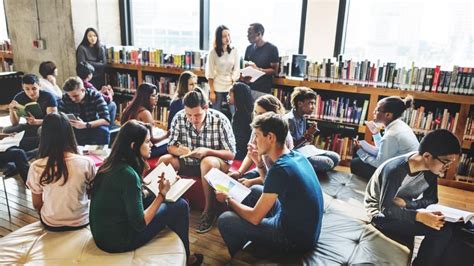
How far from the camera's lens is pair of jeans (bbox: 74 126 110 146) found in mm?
3717

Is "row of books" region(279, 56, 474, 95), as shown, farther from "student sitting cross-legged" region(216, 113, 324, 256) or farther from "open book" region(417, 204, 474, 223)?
"student sitting cross-legged" region(216, 113, 324, 256)

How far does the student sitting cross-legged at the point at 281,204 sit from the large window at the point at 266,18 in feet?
10.3

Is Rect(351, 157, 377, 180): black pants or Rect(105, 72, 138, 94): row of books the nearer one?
Rect(351, 157, 377, 180): black pants

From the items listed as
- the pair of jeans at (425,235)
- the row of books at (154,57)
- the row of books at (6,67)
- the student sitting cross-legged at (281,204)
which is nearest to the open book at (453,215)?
the pair of jeans at (425,235)

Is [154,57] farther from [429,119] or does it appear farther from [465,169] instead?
[465,169]

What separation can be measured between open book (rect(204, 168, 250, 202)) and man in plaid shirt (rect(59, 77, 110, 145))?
1.82 metres

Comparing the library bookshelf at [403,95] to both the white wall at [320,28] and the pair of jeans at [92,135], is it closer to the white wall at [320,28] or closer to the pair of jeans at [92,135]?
the white wall at [320,28]

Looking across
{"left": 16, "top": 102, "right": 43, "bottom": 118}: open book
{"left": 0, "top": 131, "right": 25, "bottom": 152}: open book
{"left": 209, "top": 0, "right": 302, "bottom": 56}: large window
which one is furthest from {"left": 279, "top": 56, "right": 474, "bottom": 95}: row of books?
{"left": 0, "top": 131, "right": 25, "bottom": 152}: open book

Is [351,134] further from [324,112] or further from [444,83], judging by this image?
[444,83]

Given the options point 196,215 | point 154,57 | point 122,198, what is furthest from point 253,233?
point 154,57

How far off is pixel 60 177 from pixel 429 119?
360 centimetres

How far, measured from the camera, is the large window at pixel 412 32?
405 centimetres

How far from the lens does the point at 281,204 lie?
1.90m

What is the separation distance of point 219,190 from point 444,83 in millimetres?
2813
